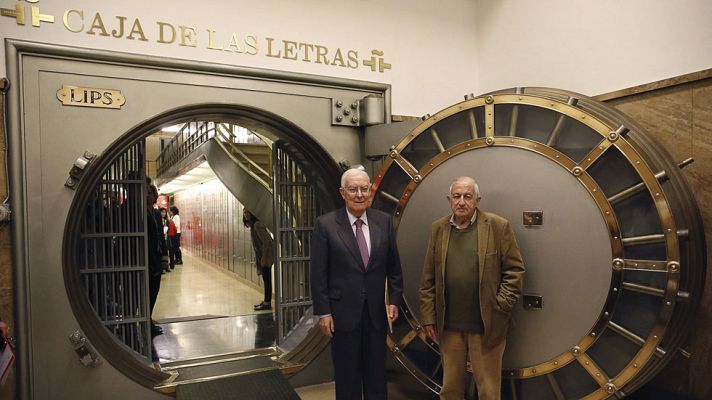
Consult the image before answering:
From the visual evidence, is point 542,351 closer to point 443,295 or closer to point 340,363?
point 443,295

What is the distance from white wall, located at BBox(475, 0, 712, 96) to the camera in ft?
7.97

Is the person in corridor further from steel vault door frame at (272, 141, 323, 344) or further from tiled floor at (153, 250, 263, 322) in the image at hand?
steel vault door frame at (272, 141, 323, 344)

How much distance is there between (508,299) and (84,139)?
8.20 ft

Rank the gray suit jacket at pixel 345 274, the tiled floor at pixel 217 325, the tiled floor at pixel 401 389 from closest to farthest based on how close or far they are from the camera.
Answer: the gray suit jacket at pixel 345 274
the tiled floor at pixel 401 389
the tiled floor at pixel 217 325

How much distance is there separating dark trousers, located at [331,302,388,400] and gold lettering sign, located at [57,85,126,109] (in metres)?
1.84

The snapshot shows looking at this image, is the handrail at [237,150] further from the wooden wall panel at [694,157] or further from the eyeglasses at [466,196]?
the wooden wall panel at [694,157]

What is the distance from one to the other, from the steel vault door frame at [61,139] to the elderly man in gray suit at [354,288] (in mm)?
1186

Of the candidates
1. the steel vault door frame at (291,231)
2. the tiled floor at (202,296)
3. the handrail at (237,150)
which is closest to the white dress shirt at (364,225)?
the steel vault door frame at (291,231)

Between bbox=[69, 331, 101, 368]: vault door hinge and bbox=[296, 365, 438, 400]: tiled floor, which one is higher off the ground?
bbox=[69, 331, 101, 368]: vault door hinge

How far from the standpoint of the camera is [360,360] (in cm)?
236

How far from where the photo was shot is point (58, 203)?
2.58 m

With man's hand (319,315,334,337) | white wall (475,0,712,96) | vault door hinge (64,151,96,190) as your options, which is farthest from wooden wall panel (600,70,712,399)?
vault door hinge (64,151,96,190)

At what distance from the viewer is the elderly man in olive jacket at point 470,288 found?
2195 mm

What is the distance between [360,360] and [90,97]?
214 cm
